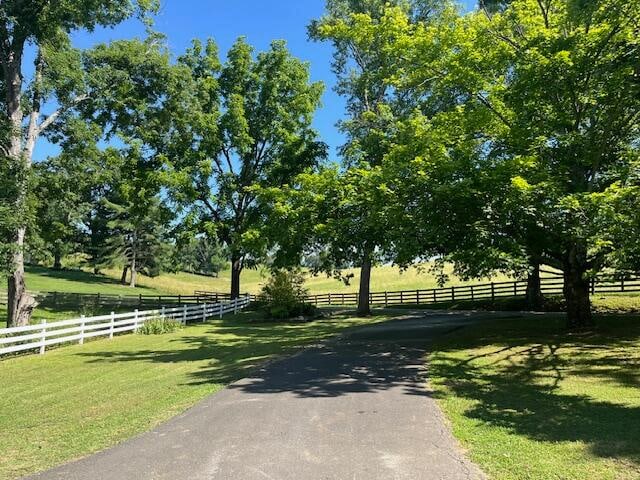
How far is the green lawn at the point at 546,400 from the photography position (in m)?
5.50

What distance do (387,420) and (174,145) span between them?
28.8m

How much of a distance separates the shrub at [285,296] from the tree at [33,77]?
11.1 meters

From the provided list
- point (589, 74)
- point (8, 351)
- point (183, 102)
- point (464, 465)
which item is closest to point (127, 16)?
point (183, 102)

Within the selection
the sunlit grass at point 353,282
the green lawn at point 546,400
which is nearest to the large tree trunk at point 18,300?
the green lawn at point 546,400

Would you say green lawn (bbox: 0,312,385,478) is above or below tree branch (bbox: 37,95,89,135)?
below

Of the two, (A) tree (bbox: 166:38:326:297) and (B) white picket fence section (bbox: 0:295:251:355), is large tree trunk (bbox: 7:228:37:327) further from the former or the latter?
(A) tree (bbox: 166:38:326:297)

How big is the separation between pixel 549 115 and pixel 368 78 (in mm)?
8353

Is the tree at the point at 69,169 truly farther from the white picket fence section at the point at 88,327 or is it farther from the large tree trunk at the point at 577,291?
the large tree trunk at the point at 577,291

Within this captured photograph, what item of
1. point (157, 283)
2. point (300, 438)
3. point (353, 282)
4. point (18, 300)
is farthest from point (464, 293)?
point (157, 283)

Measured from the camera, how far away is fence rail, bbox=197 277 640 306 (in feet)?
93.2

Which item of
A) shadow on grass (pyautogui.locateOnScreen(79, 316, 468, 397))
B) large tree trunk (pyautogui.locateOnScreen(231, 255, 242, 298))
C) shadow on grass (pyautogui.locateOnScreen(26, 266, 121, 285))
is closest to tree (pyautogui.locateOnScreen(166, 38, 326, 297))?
large tree trunk (pyautogui.locateOnScreen(231, 255, 242, 298))

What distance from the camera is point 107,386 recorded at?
10.6m

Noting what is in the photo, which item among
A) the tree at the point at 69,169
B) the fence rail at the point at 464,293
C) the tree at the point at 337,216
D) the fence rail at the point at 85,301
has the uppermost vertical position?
the tree at the point at 69,169

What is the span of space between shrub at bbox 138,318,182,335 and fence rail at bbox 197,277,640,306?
7.49 meters
